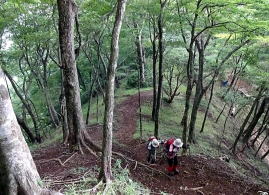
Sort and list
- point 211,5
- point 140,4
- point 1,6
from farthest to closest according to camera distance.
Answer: point 1,6 < point 140,4 < point 211,5

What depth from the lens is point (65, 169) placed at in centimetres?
968

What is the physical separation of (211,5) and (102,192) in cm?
785

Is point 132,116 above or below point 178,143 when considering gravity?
below

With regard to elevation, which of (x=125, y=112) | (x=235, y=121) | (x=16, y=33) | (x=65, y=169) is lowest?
(x=235, y=121)

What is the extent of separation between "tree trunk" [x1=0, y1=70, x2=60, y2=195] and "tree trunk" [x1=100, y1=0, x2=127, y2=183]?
7.03 ft

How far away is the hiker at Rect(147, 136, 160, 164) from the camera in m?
11.9

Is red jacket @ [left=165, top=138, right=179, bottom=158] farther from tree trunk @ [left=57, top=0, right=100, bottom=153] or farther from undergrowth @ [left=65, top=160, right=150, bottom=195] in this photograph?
undergrowth @ [left=65, top=160, right=150, bottom=195]

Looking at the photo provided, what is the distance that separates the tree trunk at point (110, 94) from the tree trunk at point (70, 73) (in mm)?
2904

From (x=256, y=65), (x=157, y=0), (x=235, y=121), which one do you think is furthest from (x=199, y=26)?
(x=235, y=121)

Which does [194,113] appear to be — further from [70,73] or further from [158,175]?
[70,73]

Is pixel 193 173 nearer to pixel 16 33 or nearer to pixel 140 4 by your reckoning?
pixel 140 4

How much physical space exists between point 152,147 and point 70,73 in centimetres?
427

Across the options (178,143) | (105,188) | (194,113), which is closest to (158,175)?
(178,143)

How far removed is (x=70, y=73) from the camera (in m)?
10.1
